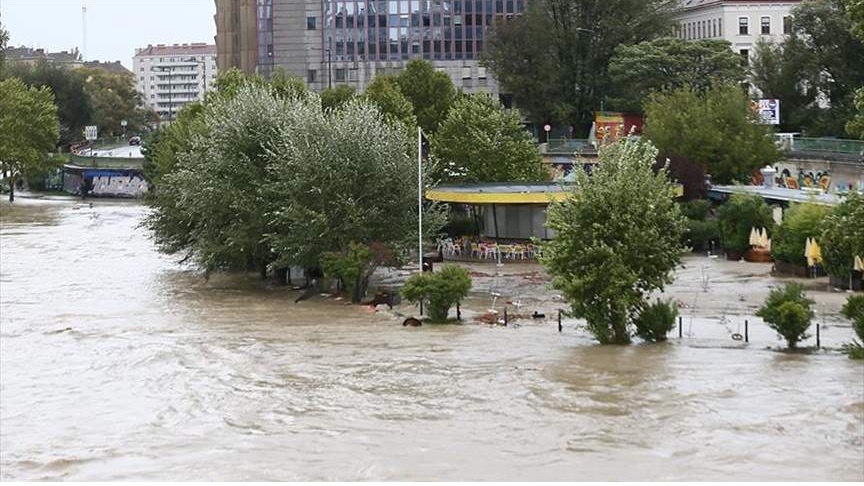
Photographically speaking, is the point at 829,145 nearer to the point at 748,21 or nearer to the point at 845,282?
the point at 845,282

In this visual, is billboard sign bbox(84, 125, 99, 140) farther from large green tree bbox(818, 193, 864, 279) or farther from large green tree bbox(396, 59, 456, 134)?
large green tree bbox(818, 193, 864, 279)

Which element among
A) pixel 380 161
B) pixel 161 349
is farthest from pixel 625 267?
pixel 380 161

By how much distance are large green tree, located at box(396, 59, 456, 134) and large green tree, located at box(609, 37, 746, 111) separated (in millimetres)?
13772

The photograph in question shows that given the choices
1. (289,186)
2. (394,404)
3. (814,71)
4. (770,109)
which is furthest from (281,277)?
(814,71)

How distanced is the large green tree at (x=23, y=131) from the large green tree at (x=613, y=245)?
8322cm

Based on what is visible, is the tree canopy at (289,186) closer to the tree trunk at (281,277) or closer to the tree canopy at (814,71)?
the tree trunk at (281,277)

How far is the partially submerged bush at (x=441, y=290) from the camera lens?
4162 cm

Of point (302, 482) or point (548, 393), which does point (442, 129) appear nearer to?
point (548, 393)

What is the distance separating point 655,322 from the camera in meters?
36.7

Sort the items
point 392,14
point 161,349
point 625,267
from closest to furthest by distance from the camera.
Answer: point 625,267 → point 161,349 → point 392,14

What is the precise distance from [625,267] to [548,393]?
Answer: 6.16 m

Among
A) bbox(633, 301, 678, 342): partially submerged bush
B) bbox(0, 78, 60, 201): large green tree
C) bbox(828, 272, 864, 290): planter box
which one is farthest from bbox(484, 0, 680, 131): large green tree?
bbox(633, 301, 678, 342): partially submerged bush

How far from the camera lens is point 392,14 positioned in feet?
443

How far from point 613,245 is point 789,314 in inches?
178
